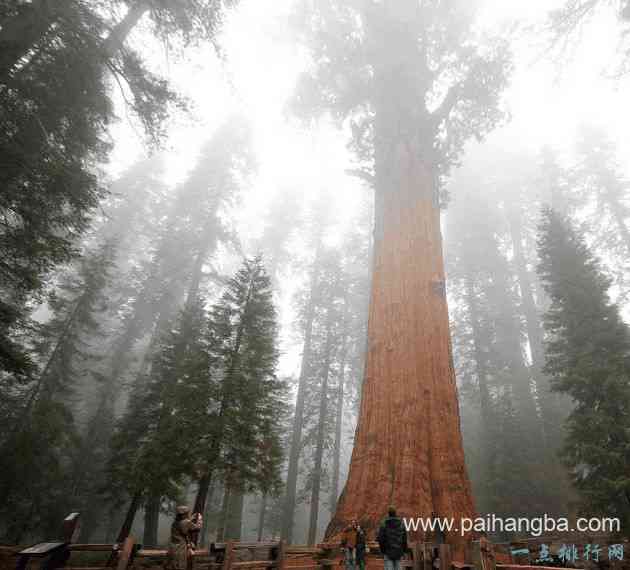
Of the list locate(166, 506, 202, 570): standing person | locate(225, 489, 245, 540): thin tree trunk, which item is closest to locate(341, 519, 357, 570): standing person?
locate(166, 506, 202, 570): standing person

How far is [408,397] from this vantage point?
19.9 ft

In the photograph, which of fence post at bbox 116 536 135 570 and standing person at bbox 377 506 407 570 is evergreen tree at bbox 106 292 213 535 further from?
standing person at bbox 377 506 407 570

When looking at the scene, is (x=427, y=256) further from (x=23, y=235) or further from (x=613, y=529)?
(x=23, y=235)

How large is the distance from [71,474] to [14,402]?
3.51 metres

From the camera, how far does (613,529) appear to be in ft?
27.6

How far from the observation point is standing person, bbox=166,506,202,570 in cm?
481

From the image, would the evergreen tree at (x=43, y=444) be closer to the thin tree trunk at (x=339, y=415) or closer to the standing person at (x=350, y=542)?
the standing person at (x=350, y=542)

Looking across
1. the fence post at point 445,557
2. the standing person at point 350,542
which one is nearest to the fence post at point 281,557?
the standing person at point 350,542

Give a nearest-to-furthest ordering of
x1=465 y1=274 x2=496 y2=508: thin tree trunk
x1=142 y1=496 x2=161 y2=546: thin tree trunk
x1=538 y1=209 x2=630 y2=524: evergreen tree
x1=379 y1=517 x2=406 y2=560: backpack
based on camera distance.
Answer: x1=379 y1=517 x2=406 y2=560: backpack
x1=538 y1=209 x2=630 y2=524: evergreen tree
x1=142 y1=496 x2=161 y2=546: thin tree trunk
x1=465 y1=274 x2=496 y2=508: thin tree trunk

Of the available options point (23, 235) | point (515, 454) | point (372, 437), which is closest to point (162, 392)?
point (23, 235)

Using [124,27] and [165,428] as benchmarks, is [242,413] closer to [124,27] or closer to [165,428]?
[165,428]

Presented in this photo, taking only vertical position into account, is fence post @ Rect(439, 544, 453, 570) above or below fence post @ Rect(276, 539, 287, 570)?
above

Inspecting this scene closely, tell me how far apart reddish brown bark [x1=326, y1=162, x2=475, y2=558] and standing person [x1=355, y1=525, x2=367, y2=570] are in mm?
173

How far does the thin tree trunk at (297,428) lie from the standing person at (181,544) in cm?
1079
